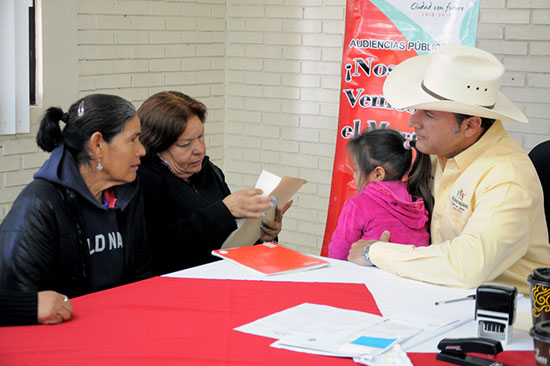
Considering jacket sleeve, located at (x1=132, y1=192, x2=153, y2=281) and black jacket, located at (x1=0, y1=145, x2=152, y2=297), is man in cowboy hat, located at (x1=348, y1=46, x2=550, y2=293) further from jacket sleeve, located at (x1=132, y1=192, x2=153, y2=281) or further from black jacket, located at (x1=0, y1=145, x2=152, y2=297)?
black jacket, located at (x1=0, y1=145, x2=152, y2=297)

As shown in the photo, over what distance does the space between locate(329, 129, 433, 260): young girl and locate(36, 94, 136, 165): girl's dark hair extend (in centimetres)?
98

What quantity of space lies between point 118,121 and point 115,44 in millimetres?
2293

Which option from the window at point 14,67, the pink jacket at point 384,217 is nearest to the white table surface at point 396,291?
the pink jacket at point 384,217

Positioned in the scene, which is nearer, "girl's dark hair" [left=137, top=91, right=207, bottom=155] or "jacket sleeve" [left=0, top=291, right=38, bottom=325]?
"jacket sleeve" [left=0, top=291, right=38, bottom=325]

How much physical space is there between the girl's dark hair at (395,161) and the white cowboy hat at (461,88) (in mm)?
231

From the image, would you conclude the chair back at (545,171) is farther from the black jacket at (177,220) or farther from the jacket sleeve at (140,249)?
the jacket sleeve at (140,249)

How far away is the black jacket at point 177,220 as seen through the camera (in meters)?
3.18

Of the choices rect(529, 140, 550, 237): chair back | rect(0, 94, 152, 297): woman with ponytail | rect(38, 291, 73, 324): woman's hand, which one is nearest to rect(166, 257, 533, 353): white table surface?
rect(0, 94, 152, 297): woman with ponytail

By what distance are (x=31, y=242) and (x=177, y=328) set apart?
2.12 ft

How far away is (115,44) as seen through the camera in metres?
4.86

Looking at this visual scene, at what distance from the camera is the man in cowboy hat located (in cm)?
244

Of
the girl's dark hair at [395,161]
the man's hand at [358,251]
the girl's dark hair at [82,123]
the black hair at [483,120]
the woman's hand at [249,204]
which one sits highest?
the black hair at [483,120]

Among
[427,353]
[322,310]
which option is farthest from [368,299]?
[427,353]

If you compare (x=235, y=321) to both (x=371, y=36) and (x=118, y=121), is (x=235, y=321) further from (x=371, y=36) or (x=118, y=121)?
(x=371, y=36)
